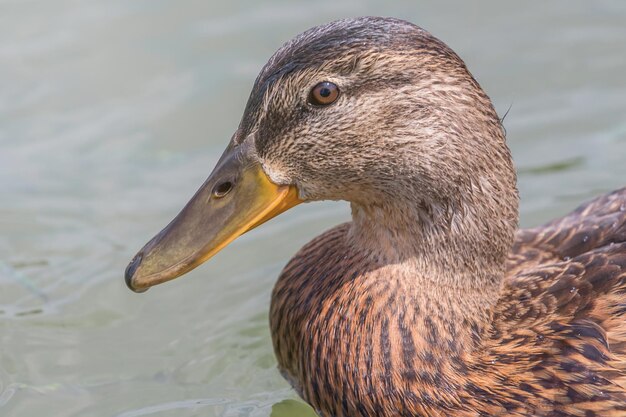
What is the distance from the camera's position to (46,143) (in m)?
7.81

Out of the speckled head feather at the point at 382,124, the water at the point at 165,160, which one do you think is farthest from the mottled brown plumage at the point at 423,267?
the water at the point at 165,160

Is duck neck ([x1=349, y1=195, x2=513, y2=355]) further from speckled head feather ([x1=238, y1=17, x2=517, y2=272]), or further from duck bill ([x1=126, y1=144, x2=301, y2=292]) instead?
duck bill ([x1=126, y1=144, x2=301, y2=292])

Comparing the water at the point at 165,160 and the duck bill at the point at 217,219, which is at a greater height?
the duck bill at the point at 217,219

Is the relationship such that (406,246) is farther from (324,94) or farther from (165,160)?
(165,160)

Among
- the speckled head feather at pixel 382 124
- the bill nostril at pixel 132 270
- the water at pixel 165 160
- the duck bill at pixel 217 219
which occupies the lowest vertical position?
the water at pixel 165 160

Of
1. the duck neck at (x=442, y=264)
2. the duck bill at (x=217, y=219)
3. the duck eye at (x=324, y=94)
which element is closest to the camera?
the duck eye at (x=324, y=94)

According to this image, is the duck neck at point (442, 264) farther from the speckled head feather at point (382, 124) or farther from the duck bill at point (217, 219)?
the duck bill at point (217, 219)

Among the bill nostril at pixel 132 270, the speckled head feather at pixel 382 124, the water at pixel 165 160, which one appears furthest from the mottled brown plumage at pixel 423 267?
the water at pixel 165 160

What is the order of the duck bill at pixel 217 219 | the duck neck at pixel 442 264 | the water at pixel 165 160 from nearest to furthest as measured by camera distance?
the duck bill at pixel 217 219 < the duck neck at pixel 442 264 < the water at pixel 165 160

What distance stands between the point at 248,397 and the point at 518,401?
169 cm

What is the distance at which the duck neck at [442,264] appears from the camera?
4.82m

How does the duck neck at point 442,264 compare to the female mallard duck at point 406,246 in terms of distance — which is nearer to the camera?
the female mallard duck at point 406,246

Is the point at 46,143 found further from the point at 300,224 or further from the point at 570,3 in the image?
the point at 570,3

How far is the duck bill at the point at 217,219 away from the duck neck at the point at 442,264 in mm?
515
